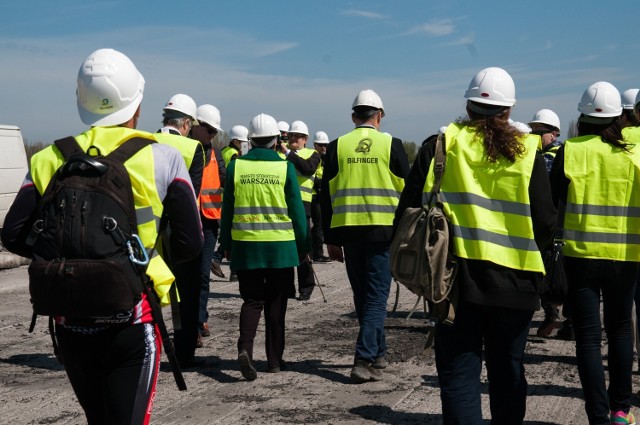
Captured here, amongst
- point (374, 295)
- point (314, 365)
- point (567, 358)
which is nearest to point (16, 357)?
point (314, 365)

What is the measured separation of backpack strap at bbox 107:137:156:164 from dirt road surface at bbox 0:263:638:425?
2.81 metres

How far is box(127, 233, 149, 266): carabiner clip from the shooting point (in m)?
3.10

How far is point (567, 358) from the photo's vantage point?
7.60 meters

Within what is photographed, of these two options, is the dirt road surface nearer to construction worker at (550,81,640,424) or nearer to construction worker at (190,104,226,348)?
construction worker at (190,104,226,348)

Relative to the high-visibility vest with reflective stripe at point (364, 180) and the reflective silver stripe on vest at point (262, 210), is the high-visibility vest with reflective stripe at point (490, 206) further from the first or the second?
the reflective silver stripe on vest at point (262, 210)

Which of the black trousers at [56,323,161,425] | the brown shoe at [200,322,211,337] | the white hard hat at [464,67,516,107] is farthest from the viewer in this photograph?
the brown shoe at [200,322,211,337]

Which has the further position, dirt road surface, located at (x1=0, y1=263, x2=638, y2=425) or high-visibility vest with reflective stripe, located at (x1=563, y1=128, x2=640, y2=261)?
dirt road surface, located at (x1=0, y1=263, x2=638, y2=425)

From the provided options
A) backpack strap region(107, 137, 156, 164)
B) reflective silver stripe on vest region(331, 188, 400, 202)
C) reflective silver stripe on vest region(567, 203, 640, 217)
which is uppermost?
backpack strap region(107, 137, 156, 164)

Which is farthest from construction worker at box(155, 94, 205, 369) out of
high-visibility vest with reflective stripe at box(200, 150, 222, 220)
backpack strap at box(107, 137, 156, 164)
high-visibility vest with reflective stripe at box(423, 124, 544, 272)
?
backpack strap at box(107, 137, 156, 164)

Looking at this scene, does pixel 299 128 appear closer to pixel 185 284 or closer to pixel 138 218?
pixel 185 284

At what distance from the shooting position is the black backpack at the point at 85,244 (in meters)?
3.02

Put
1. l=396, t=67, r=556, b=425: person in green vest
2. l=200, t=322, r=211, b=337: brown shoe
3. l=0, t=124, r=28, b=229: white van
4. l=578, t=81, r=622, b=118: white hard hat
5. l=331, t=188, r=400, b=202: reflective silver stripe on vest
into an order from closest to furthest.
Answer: l=396, t=67, r=556, b=425: person in green vest → l=578, t=81, r=622, b=118: white hard hat → l=331, t=188, r=400, b=202: reflective silver stripe on vest → l=200, t=322, r=211, b=337: brown shoe → l=0, t=124, r=28, b=229: white van

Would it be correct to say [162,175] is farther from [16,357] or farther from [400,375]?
[16,357]

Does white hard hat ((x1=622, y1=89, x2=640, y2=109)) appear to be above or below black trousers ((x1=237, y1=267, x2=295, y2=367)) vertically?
above
